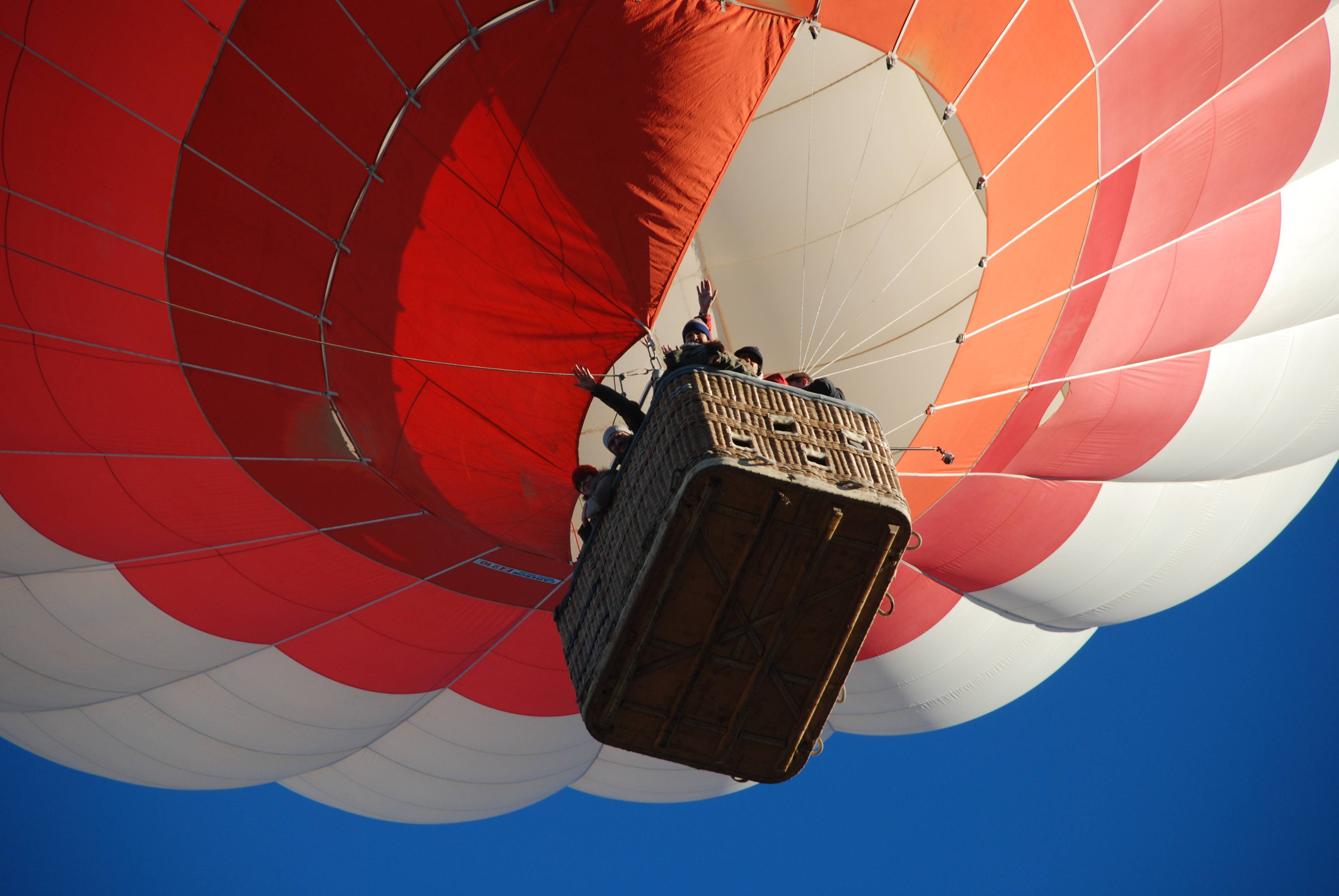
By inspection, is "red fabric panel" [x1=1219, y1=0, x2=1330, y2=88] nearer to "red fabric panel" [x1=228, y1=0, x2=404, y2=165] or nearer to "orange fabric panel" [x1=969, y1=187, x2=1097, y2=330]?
"orange fabric panel" [x1=969, y1=187, x2=1097, y2=330]

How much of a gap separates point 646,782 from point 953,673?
1.88 m

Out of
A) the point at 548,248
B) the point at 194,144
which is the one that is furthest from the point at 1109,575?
the point at 194,144

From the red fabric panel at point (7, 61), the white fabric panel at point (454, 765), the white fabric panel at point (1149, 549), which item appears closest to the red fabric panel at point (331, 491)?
the red fabric panel at point (7, 61)

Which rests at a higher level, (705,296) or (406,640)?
(705,296)

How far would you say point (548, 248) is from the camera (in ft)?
10.2

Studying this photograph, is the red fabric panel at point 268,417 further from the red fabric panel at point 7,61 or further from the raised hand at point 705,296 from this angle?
the raised hand at point 705,296

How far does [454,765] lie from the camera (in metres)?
5.61

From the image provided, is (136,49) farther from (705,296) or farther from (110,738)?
(110,738)

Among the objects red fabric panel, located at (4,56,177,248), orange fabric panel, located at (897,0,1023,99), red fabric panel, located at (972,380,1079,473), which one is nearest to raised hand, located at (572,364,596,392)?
orange fabric panel, located at (897,0,1023,99)

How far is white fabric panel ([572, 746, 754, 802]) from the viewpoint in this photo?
6.02 meters

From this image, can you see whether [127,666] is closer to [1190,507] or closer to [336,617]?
[336,617]

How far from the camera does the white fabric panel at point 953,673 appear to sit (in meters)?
5.49

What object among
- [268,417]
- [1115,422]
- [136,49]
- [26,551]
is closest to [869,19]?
[136,49]

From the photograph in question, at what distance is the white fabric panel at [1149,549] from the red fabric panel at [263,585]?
3050 millimetres
